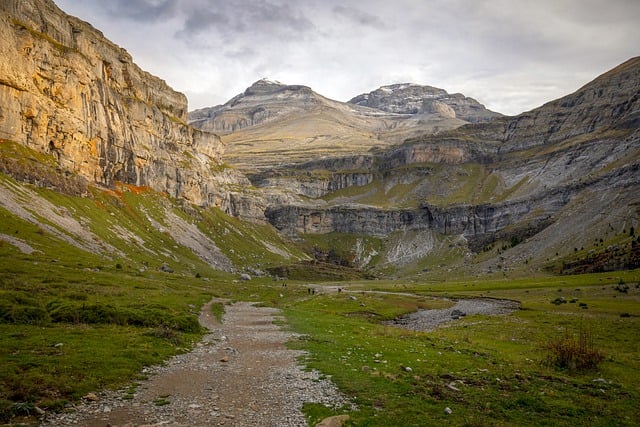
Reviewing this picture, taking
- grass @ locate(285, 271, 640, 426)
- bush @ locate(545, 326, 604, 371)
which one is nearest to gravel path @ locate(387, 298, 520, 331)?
grass @ locate(285, 271, 640, 426)

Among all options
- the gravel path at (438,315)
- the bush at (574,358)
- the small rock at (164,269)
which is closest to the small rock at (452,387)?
the bush at (574,358)

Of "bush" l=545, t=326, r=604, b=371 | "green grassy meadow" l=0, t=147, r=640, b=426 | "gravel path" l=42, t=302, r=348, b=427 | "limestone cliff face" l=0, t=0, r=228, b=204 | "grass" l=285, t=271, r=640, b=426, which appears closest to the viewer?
"gravel path" l=42, t=302, r=348, b=427

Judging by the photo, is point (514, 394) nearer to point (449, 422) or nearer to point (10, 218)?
point (449, 422)

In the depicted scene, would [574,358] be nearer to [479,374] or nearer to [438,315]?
[479,374]

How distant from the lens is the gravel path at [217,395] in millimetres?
15883

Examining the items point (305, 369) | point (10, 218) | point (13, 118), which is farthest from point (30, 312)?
point (13, 118)

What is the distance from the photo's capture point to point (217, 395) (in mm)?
19516

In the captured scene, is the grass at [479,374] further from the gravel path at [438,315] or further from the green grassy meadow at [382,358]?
the gravel path at [438,315]

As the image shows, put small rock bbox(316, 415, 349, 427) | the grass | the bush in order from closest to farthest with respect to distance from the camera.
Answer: small rock bbox(316, 415, 349, 427), the grass, the bush

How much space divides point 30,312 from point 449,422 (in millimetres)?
32112

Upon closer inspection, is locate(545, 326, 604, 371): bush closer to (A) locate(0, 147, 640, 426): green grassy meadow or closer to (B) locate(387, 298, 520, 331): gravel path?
(A) locate(0, 147, 640, 426): green grassy meadow

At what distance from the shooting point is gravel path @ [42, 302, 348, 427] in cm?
1588

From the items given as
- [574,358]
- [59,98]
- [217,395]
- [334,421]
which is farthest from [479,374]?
[59,98]

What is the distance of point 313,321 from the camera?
53438 mm
